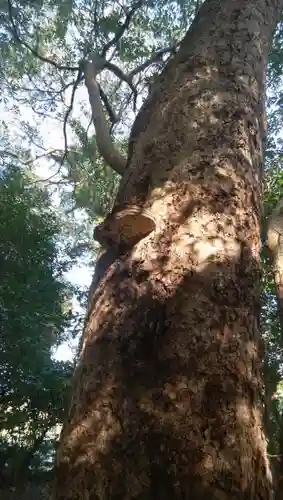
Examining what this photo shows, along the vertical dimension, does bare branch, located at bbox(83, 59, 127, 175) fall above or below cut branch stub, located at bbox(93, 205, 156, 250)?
above

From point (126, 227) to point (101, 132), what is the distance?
5.95 ft

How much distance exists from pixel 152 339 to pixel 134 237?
386 mm

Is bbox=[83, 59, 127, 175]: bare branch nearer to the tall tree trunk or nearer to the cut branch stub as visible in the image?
the tall tree trunk

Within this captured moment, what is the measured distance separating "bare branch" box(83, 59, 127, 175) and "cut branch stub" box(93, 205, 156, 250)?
99 cm

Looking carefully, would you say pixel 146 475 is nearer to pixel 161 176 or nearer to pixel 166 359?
pixel 166 359

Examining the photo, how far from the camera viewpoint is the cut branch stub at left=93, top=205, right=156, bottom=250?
1.38 m

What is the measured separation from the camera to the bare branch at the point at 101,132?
2.85 meters

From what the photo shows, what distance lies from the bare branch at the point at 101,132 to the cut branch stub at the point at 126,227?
38.8 inches

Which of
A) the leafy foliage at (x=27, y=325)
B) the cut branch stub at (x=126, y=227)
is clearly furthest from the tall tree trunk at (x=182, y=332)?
the leafy foliage at (x=27, y=325)

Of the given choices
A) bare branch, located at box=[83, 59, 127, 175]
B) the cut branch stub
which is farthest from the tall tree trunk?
bare branch, located at box=[83, 59, 127, 175]

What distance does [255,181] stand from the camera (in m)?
1.63

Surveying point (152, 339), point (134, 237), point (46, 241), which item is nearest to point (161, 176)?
point (134, 237)

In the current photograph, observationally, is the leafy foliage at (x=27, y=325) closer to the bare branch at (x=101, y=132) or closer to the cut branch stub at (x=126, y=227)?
the bare branch at (x=101, y=132)

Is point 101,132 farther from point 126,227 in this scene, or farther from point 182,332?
point 182,332
